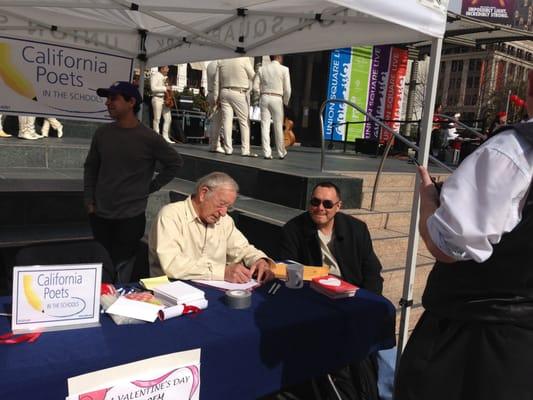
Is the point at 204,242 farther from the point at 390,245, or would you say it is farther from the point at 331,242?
the point at 390,245

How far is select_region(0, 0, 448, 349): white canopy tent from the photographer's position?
8.30ft

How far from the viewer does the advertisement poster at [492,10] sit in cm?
1750

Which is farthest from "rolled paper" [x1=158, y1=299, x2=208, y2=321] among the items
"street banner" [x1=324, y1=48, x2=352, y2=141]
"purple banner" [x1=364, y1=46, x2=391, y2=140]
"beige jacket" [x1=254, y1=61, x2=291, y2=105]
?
"purple banner" [x1=364, y1=46, x2=391, y2=140]

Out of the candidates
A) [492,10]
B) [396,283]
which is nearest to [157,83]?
[396,283]

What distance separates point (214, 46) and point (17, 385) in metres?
3.56

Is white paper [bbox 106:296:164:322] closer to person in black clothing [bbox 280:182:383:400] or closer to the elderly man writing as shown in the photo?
the elderly man writing

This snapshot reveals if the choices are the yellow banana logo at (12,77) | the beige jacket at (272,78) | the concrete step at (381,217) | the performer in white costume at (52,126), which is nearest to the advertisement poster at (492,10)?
the beige jacket at (272,78)

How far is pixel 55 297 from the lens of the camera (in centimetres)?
165

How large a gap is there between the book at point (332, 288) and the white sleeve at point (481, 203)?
1.01 metres

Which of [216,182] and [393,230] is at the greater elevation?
[216,182]

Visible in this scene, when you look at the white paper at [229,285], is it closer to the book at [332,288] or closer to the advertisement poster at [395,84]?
the book at [332,288]

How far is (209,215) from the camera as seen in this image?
2.62 metres

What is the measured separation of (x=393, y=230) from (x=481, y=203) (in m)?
3.90

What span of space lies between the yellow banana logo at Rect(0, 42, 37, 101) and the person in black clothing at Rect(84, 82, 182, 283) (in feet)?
3.63
